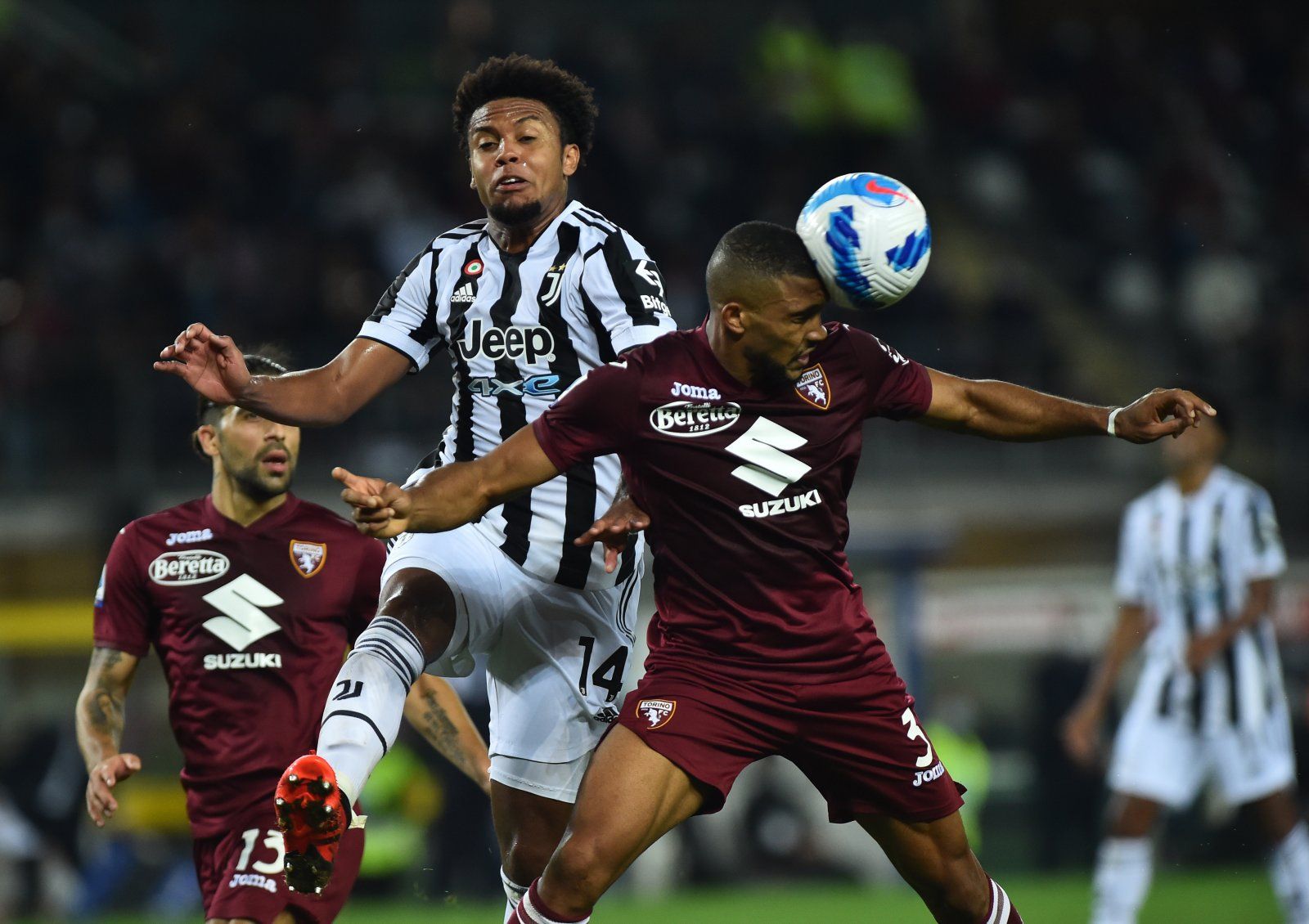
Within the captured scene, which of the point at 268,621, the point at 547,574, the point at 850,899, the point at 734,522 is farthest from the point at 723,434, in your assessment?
the point at 850,899

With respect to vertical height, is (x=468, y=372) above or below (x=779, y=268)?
below

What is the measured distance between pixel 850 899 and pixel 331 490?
5.23 m

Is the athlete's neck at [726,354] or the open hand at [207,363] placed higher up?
the athlete's neck at [726,354]

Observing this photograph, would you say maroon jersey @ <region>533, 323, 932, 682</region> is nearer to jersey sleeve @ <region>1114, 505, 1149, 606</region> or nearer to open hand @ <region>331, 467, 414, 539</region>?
open hand @ <region>331, 467, 414, 539</region>

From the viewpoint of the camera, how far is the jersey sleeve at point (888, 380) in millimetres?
5176


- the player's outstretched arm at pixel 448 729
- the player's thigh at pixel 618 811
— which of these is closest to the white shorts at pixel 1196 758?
the player's outstretched arm at pixel 448 729

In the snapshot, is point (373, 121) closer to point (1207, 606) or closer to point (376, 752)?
point (1207, 606)

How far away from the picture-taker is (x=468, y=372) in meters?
5.63

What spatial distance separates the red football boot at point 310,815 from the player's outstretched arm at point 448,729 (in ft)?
4.68

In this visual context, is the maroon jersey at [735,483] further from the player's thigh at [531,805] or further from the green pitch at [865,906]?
the green pitch at [865,906]

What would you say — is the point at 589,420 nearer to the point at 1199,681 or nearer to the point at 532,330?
the point at 532,330

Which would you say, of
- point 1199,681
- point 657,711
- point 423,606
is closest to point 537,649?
point 423,606

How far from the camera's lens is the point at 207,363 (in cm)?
485

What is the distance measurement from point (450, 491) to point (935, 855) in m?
1.86
